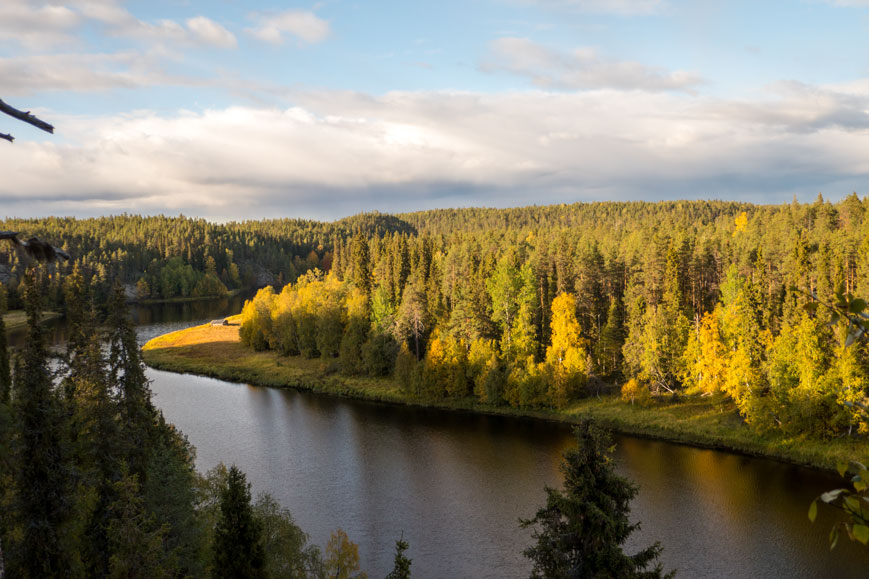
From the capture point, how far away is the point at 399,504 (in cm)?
4381

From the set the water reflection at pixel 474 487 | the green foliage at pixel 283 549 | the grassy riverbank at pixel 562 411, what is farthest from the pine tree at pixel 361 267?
the green foliage at pixel 283 549

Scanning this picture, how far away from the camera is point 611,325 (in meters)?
69.9

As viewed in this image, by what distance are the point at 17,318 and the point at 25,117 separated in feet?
494

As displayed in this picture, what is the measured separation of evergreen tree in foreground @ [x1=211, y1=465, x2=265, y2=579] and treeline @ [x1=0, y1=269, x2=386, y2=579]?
4cm

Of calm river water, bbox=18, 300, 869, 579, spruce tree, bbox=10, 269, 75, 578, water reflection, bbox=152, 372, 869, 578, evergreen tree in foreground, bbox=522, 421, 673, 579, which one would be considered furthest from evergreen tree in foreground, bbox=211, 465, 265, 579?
water reflection, bbox=152, 372, 869, 578

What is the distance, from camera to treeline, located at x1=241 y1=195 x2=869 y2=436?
→ 53.1 m

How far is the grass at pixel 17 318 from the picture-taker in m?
118

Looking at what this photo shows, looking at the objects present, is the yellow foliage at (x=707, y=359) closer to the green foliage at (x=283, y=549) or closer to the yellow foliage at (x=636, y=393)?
the yellow foliage at (x=636, y=393)

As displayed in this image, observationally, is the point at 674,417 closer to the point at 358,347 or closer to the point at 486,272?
the point at 486,272

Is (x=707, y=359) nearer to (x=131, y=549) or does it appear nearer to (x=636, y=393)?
(x=636, y=393)

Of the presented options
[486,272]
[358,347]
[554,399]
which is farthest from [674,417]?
[358,347]

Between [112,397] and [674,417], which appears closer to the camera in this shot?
[112,397]

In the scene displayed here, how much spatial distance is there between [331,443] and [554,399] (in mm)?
23898

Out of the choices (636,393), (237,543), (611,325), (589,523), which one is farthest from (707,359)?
(237,543)
